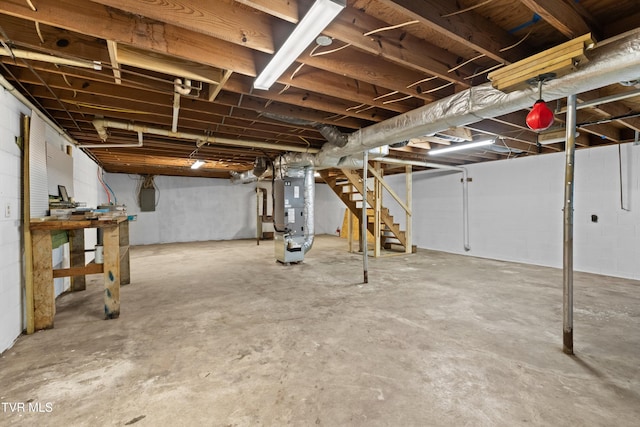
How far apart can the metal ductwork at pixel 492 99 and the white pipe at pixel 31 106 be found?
313 centimetres

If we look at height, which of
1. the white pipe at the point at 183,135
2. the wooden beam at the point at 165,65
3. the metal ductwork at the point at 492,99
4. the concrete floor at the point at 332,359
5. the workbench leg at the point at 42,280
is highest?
the wooden beam at the point at 165,65

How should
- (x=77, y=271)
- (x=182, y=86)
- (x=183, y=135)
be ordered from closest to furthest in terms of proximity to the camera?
1. (x=182, y=86)
2. (x=77, y=271)
3. (x=183, y=135)

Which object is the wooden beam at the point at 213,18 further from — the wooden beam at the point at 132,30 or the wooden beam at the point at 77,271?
the wooden beam at the point at 77,271

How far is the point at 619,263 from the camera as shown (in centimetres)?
442

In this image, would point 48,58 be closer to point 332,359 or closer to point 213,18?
point 213,18

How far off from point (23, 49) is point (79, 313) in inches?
91.9

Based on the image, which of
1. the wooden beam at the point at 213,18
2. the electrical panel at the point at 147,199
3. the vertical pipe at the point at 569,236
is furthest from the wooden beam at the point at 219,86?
the electrical panel at the point at 147,199

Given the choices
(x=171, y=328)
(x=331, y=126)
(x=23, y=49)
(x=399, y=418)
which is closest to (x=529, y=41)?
(x=331, y=126)

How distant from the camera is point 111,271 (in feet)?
8.86

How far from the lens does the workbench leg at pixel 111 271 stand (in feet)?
8.84

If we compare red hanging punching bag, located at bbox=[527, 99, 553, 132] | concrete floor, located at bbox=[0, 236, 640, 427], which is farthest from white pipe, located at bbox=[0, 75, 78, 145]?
→ red hanging punching bag, located at bbox=[527, 99, 553, 132]

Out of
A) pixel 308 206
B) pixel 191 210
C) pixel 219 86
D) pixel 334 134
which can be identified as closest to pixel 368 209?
pixel 308 206

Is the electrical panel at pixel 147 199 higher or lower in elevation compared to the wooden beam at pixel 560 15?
lower
